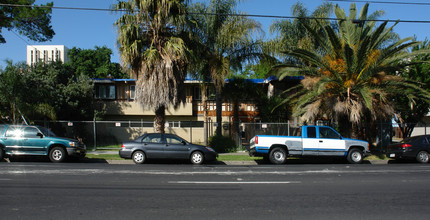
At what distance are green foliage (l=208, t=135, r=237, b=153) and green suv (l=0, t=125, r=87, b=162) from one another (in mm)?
7755

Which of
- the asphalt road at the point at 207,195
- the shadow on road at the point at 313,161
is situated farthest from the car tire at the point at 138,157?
the shadow on road at the point at 313,161

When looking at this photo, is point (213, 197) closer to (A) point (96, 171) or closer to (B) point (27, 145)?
(A) point (96, 171)

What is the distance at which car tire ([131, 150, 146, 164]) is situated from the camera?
13.8 metres

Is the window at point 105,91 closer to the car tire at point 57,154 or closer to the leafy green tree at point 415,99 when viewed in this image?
the car tire at point 57,154

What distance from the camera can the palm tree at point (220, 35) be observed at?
60.3ft

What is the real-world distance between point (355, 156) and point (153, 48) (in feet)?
35.5

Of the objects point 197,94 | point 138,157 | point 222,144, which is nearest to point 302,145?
point 222,144

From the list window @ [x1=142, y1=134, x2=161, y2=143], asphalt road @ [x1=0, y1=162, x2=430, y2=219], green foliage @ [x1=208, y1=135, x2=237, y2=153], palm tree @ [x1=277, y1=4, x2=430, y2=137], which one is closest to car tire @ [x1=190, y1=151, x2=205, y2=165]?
window @ [x1=142, y1=134, x2=161, y2=143]

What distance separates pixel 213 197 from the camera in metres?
7.20

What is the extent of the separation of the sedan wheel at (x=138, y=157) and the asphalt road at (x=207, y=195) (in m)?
2.89

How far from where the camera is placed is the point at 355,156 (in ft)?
48.4

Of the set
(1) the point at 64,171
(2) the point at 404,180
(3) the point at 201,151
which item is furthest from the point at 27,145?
(2) the point at 404,180

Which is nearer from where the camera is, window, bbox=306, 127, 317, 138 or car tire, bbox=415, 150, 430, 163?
window, bbox=306, 127, 317, 138

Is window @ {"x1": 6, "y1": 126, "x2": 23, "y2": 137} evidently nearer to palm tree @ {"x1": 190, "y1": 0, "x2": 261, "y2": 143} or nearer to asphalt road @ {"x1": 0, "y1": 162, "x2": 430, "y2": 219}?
asphalt road @ {"x1": 0, "y1": 162, "x2": 430, "y2": 219}
